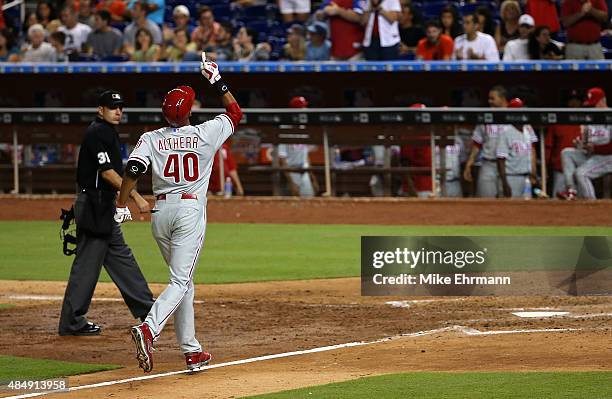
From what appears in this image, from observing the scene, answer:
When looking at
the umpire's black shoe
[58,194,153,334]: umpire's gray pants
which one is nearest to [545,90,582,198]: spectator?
[58,194,153,334]: umpire's gray pants

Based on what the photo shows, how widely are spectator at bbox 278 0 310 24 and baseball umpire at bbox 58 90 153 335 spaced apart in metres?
11.5

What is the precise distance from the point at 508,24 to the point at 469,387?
41.9 ft

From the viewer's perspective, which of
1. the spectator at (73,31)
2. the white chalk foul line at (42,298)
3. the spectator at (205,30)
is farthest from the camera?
the spectator at (73,31)

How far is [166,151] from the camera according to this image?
24.5ft

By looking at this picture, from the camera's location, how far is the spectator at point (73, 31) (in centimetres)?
2091

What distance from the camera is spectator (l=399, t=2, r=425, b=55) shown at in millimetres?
19281

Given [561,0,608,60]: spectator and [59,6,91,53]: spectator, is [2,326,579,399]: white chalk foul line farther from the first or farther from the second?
[59,6,91,53]: spectator

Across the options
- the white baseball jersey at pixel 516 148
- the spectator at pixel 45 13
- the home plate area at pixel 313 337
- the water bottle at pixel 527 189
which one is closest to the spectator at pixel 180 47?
the spectator at pixel 45 13

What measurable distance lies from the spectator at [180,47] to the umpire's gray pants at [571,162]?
645 centimetres

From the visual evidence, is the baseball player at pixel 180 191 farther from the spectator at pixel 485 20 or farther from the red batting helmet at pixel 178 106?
the spectator at pixel 485 20

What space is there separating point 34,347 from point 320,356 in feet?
6.97

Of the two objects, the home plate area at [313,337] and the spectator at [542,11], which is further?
the spectator at [542,11]

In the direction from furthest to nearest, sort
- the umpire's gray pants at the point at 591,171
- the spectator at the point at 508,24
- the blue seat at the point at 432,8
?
the blue seat at the point at 432,8, the spectator at the point at 508,24, the umpire's gray pants at the point at 591,171

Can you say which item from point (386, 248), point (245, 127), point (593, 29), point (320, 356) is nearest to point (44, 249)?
point (245, 127)
